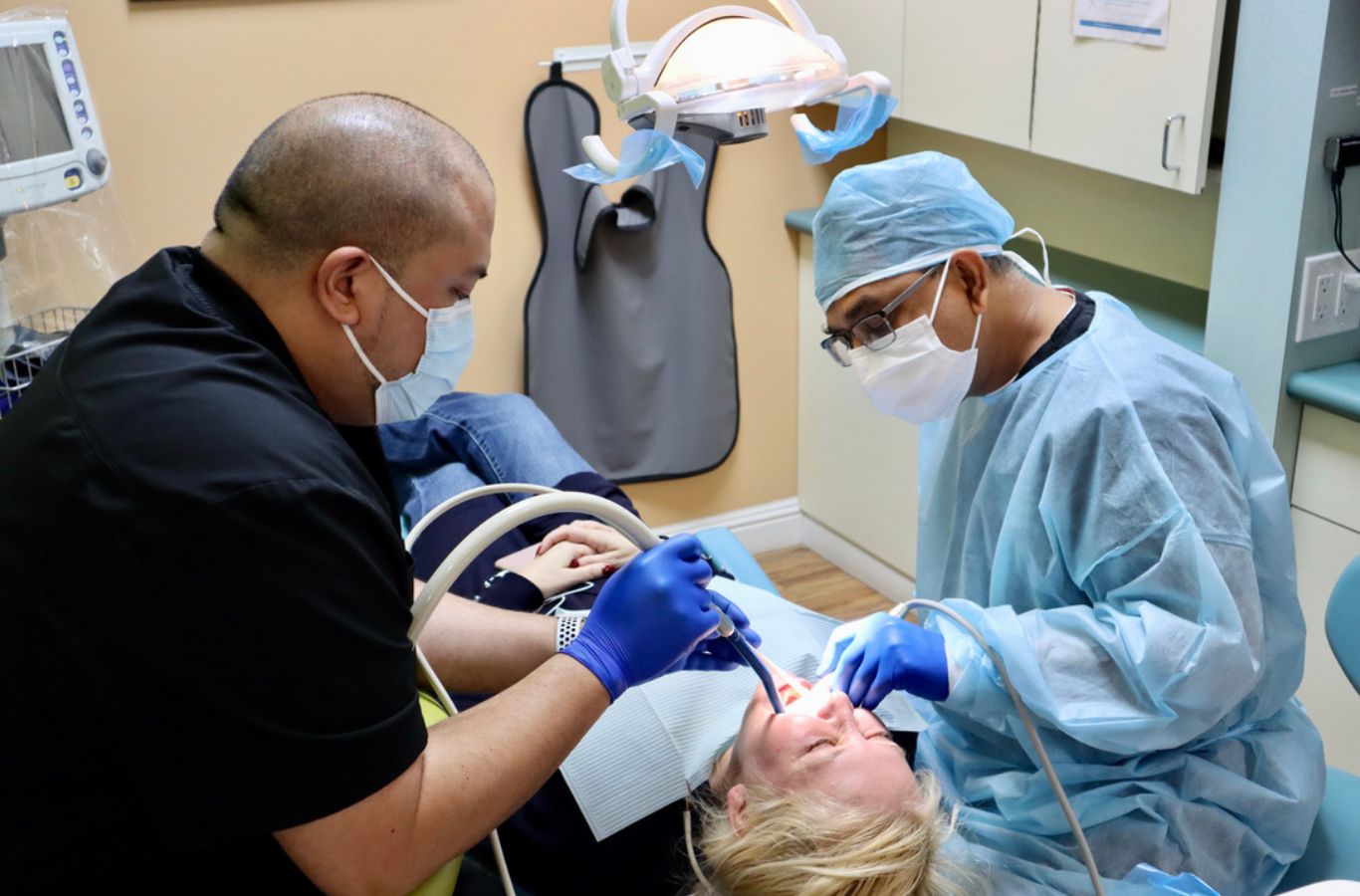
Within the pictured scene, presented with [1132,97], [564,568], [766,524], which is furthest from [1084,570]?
[766,524]

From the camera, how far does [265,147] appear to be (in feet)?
4.10

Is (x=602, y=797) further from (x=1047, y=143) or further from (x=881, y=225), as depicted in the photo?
(x=1047, y=143)

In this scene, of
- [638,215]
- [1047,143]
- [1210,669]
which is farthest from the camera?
[638,215]

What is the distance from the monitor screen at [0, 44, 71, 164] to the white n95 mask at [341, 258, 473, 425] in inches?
44.5

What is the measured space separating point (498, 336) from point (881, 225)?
1.71 m

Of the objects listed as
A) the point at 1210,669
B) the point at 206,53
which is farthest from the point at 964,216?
the point at 206,53

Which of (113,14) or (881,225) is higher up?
(113,14)

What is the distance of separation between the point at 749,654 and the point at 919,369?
1.33 feet

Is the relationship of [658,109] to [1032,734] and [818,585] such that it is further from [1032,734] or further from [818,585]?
[818,585]

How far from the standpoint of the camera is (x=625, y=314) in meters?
3.14

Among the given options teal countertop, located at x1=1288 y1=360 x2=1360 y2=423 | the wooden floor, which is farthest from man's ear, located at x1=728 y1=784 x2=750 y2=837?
the wooden floor

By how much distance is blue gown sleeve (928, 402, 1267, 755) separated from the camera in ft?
4.66

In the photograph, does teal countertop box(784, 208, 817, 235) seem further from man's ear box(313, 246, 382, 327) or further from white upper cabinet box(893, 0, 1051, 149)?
man's ear box(313, 246, 382, 327)

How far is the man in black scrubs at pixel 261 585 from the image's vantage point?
104 centimetres
